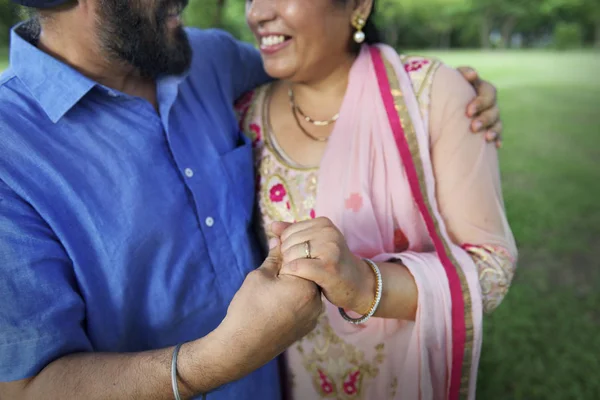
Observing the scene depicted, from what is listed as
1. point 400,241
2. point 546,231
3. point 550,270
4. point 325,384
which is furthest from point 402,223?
point 546,231

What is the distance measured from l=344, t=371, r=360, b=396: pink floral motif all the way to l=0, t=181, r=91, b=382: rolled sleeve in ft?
2.94

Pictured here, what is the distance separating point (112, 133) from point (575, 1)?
900 inches

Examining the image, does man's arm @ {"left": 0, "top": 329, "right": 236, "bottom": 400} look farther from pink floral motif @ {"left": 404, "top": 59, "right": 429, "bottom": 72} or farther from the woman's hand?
pink floral motif @ {"left": 404, "top": 59, "right": 429, "bottom": 72}

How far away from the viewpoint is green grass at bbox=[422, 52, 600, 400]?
2.89 meters

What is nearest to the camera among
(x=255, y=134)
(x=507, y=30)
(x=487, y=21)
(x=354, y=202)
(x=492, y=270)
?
(x=492, y=270)

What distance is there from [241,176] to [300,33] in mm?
517

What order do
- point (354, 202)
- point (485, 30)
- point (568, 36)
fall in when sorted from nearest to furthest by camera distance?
point (354, 202), point (568, 36), point (485, 30)

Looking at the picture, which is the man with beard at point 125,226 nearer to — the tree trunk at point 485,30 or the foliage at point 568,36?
Result: the foliage at point 568,36

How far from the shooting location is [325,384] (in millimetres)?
1652

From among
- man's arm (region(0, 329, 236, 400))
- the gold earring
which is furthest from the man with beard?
the gold earring

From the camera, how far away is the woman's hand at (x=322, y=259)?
3.74 ft

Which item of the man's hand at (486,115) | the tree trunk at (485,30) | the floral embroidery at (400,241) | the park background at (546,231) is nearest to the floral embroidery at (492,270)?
the floral embroidery at (400,241)

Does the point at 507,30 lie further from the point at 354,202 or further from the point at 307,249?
the point at 307,249

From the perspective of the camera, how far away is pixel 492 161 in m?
1.49
